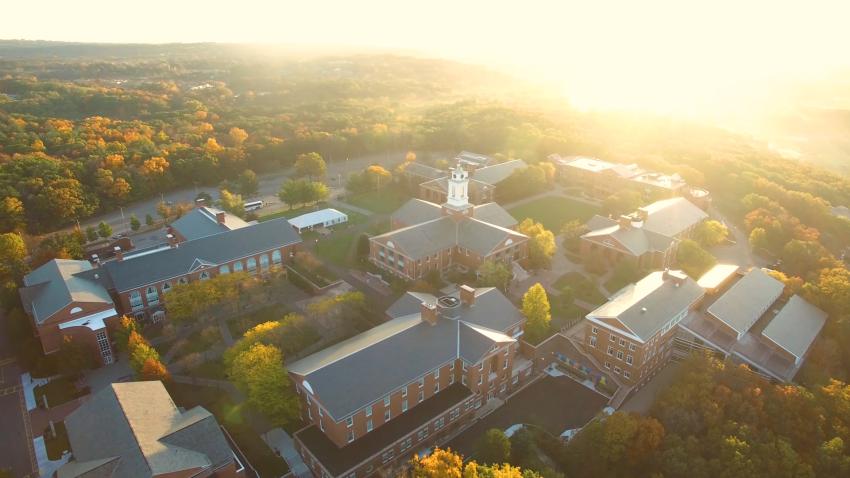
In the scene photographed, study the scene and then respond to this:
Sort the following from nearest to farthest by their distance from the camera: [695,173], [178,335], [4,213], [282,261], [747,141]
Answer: [178,335] → [282,261] → [4,213] → [695,173] → [747,141]

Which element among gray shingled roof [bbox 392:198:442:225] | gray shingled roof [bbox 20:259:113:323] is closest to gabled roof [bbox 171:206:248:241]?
gray shingled roof [bbox 20:259:113:323]

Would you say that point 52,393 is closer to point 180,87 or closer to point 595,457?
point 595,457

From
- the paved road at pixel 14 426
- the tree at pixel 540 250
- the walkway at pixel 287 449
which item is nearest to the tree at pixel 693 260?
the tree at pixel 540 250

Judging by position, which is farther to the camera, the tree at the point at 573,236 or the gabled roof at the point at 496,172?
the gabled roof at the point at 496,172

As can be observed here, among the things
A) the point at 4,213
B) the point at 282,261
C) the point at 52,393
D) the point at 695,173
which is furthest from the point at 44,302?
the point at 695,173

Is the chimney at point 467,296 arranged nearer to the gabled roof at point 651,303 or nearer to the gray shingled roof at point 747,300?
the gabled roof at point 651,303

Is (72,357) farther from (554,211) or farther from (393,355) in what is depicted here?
(554,211)
